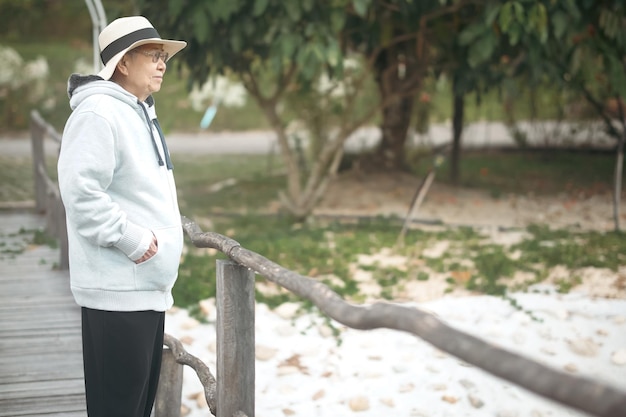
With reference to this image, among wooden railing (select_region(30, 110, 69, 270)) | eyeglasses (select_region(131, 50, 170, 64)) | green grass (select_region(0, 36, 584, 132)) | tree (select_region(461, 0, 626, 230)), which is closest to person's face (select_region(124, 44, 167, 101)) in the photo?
eyeglasses (select_region(131, 50, 170, 64))

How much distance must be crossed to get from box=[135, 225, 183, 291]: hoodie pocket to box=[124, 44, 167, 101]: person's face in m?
0.41

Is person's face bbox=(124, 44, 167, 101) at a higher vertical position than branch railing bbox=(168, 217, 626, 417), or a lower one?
higher

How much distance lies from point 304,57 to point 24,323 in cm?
325

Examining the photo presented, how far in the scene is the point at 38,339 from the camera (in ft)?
15.4

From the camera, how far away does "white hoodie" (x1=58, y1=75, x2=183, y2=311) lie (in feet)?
8.72

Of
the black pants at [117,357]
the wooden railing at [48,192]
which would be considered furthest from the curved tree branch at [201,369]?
the wooden railing at [48,192]

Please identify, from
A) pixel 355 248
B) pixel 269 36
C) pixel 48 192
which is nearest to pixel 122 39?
pixel 48 192

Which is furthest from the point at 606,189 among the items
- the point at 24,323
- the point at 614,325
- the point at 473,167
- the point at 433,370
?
the point at 24,323

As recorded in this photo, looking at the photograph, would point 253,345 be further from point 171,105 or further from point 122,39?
point 171,105

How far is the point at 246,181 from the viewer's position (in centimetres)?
1278

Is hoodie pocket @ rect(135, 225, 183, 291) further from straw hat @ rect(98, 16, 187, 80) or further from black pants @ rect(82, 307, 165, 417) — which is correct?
straw hat @ rect(98, 16, 187, 80)

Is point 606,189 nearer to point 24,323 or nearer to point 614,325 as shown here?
point 614,325

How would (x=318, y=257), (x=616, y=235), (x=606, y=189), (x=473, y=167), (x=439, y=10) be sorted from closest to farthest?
(x=318, y=257) < (x=616, y=235) < (x=439, y=10) < (x=606, y=189) < (x=473, y=167)

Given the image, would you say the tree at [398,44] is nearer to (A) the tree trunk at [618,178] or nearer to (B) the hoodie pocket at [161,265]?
(A) the tree trunk at [618,178]
